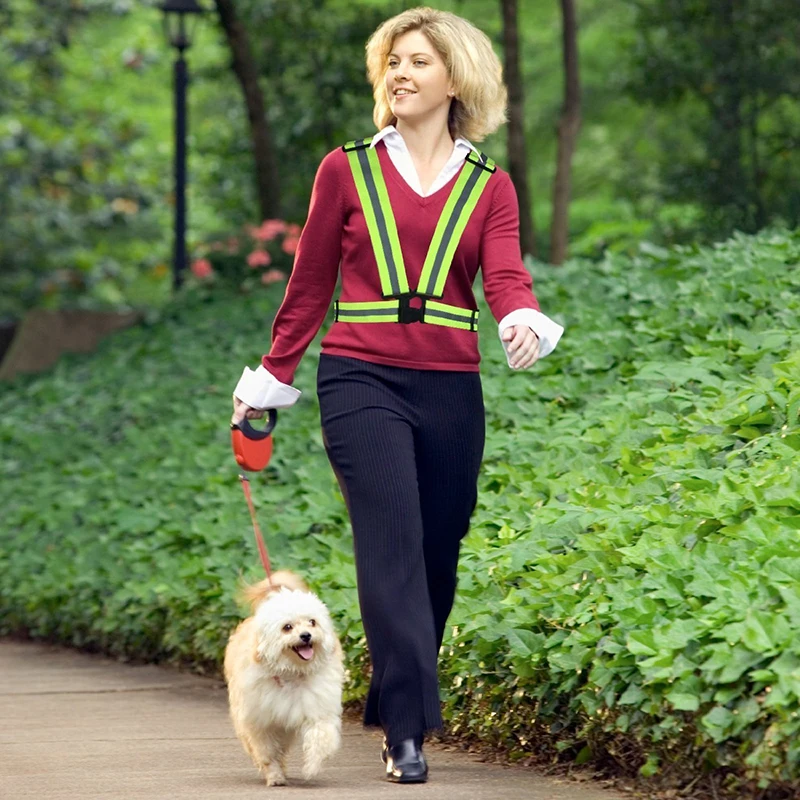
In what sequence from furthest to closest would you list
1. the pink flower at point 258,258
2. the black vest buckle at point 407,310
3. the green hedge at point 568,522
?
the pink flower at point 258,258
the black vest buckle at point 407,310
the green hedge at point 568,522

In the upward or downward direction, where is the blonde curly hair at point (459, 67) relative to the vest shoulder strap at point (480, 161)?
upward

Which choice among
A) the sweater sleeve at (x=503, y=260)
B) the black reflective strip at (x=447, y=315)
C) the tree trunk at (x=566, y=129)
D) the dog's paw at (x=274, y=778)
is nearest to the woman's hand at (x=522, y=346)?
the sweater sleeve at (x=503, y=260)

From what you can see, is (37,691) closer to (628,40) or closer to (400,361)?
(400,361)

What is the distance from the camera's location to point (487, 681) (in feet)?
18.8

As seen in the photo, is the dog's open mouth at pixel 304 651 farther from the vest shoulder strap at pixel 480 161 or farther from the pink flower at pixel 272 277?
the pink flower at pixel 272 277

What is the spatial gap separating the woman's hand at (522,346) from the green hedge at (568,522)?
2.67ft

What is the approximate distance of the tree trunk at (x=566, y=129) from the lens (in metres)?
15.0

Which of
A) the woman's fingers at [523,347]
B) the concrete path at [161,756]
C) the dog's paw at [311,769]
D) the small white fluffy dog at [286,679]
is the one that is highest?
the woman's fingers at [523,347]

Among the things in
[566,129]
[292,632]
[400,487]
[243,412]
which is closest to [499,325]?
[400,487]

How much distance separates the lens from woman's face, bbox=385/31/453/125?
17.0 feet

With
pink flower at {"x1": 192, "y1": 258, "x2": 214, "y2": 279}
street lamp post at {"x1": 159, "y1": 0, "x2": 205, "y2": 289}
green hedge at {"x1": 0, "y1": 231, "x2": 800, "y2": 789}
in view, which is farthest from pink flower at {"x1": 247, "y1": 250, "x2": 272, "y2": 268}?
green hedge at {"x1": 0, "y1": 231, "x2": 800, "y2": 789}

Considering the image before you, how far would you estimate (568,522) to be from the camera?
246 inches

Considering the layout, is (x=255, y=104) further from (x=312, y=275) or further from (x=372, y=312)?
(x=372, y=312)

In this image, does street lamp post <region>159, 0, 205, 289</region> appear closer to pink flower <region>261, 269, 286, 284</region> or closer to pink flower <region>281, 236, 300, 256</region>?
Answer: pink flower <region>281, 236, 300, 256</region>
